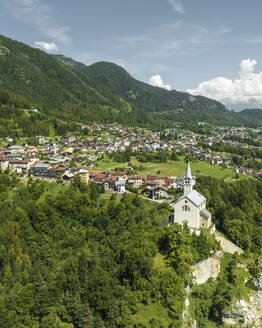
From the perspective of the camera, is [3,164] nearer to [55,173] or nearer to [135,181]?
[55,173]

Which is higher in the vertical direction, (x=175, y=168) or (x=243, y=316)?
(x=175, y=168)

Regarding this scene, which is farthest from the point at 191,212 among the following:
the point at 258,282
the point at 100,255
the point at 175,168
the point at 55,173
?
the point at 175,168

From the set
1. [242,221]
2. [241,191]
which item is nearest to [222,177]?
[241,191]

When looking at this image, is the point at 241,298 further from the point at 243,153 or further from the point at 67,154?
the point at 243,153

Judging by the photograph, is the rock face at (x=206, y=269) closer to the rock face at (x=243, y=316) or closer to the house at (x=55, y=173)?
the rock face at (x=243, y=316)

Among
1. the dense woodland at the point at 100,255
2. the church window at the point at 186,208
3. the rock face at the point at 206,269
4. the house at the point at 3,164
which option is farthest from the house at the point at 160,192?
the house at the point at 3,164

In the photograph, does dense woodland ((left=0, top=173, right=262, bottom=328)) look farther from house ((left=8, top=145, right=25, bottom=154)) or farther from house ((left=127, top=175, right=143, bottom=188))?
house ((left=8, top=145, right=25, bottom=154))
